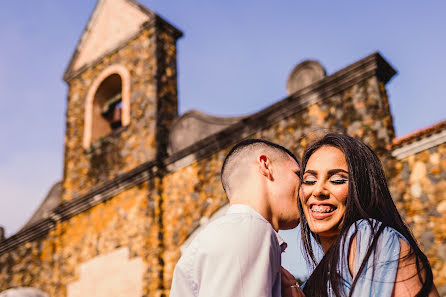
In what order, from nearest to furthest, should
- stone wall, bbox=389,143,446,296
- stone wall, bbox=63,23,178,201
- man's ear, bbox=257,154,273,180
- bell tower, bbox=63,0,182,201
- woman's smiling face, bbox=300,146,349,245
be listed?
woman's smiling face, bbox=300,146,349,245, man's ear, bbox=257,154,273,180, stone wall, bbox=389,143,446,296, stone wall, bbox=63,23,178,201, bell tower, bbox=63,0,182,201

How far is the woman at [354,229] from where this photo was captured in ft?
5.48

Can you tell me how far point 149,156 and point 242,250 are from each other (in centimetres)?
711

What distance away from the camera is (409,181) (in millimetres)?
5617

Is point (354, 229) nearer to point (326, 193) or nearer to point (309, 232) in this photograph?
point (326, 193)

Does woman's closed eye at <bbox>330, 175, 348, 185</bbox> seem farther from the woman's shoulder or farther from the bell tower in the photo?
the bell tower

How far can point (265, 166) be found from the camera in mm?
2146

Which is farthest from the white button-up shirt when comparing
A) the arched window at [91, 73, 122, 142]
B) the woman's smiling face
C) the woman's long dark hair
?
the arched window at [91, 73, 122, 142]

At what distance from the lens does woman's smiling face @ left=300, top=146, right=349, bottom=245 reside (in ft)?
6.60

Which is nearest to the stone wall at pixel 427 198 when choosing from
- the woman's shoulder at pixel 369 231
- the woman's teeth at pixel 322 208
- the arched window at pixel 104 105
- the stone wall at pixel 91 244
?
the woman's teeth at pixel 322 208

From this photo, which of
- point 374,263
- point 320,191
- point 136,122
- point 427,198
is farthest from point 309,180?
point 136,122

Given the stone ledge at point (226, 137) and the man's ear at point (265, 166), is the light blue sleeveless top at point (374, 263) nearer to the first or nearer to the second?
the man's ear at point (265, 166)

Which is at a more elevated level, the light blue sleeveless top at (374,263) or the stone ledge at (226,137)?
the stone ledge at (226,137)

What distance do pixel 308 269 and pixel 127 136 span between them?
7.19 meters

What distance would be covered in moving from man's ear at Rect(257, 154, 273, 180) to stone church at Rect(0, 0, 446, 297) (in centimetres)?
387
